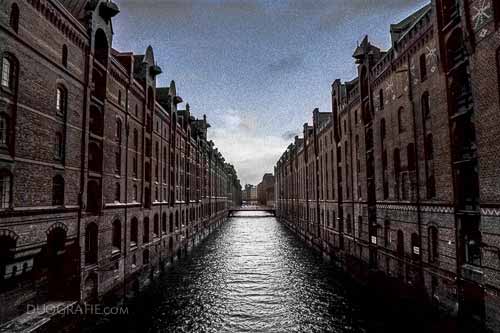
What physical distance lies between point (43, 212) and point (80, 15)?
11.0 m

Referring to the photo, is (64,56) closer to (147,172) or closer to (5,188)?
(5,188)

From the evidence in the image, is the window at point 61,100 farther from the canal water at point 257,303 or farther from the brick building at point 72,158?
the canal water at point 257,303

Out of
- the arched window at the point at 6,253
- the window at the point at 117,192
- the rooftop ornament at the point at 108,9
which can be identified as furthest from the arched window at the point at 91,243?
the rooftop ornament at the point at 108,9

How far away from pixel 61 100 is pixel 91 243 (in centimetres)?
790

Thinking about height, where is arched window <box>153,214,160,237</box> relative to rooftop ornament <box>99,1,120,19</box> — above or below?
below

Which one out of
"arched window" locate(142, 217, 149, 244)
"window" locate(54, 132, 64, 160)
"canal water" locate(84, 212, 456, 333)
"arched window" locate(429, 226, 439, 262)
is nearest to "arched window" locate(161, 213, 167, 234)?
"canal water" locate(84, 212, 456, 333)

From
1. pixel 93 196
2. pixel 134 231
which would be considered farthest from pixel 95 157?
pixel 134 231

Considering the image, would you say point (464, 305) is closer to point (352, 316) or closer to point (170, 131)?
point (352, 316)

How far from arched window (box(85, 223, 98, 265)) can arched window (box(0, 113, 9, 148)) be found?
7247 millimetres

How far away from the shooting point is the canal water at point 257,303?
54.5ft

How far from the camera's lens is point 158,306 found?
19.7 meters

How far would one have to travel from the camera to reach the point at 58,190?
589 inches

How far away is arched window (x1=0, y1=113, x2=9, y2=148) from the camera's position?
11.5m

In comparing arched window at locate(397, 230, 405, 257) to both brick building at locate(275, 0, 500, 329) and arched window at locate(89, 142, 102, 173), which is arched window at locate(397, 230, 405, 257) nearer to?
brick building at locate(275, 0, 500, 329)
